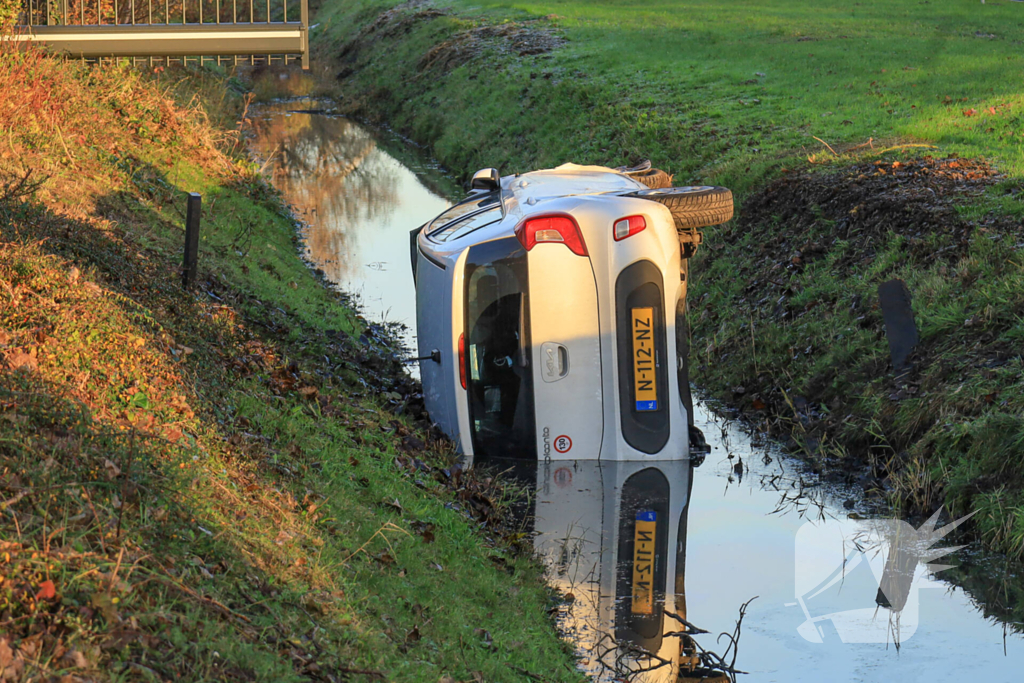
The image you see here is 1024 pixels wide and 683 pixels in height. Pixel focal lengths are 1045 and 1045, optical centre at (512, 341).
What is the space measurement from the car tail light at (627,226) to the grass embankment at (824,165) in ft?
10.0

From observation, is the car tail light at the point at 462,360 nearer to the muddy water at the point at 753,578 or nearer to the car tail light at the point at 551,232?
the muddy water at the point at 753,578

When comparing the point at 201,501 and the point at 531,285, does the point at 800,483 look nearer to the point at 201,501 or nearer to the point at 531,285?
the point at 531,285

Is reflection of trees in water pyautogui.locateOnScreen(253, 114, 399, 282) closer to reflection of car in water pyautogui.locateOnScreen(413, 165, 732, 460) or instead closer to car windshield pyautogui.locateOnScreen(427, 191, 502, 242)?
car windshield pyautogui.locateOnScreen(427, 191, 502, 242)

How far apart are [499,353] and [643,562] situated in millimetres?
2327

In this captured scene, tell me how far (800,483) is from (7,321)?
269 inches

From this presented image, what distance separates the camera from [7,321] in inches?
265

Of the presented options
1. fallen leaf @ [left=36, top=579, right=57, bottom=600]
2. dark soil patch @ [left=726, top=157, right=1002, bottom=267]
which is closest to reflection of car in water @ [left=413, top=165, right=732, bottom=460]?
dark soil patch @ [left=726, top=157, right=1002, bottom=267]

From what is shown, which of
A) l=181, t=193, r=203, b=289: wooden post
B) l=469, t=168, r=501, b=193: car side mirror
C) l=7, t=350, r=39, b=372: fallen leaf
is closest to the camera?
l=7, t=350, r=39, b=372: fallen leaf

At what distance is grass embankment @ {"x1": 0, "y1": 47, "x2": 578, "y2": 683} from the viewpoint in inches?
167

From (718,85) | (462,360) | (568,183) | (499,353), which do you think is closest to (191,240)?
(462,360)

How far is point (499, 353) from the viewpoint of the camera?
30.5 feet

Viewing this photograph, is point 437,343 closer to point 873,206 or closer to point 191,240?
point 191,240

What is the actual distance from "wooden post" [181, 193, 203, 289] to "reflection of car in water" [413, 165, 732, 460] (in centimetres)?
324

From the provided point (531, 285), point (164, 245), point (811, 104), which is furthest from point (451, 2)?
point (531, 285)
